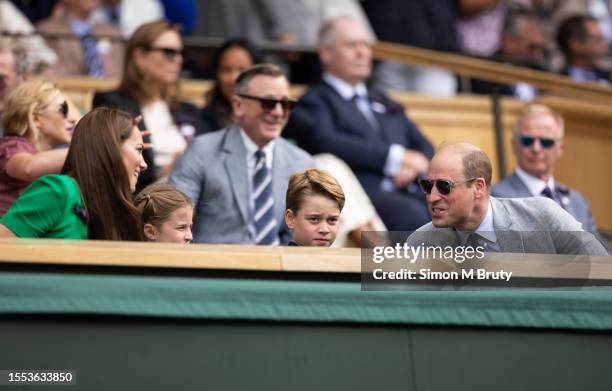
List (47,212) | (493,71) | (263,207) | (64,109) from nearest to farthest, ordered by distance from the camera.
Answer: (47,212), (64,109), (263,207), (493,71)

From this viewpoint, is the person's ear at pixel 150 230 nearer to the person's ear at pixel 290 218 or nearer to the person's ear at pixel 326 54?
the person's ear at pixel 290 218

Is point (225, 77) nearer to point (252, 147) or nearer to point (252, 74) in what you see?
point (252, 74)

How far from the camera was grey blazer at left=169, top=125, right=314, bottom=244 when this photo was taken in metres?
6.23

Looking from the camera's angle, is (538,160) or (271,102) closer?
(271,102)

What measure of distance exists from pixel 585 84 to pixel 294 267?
5.31 m

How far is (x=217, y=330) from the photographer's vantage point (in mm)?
4316

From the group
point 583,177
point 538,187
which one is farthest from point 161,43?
point 583,177

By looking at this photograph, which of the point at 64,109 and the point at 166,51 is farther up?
the point at 166,51

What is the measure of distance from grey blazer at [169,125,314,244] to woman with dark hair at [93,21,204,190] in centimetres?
86

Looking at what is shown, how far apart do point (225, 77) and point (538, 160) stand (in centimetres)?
196

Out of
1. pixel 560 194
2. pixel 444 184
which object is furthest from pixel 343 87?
pixel 444 184

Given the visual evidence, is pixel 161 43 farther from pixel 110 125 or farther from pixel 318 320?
pixel 318 320

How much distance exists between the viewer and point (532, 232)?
4.77 m

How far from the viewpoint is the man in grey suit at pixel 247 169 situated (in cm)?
625
